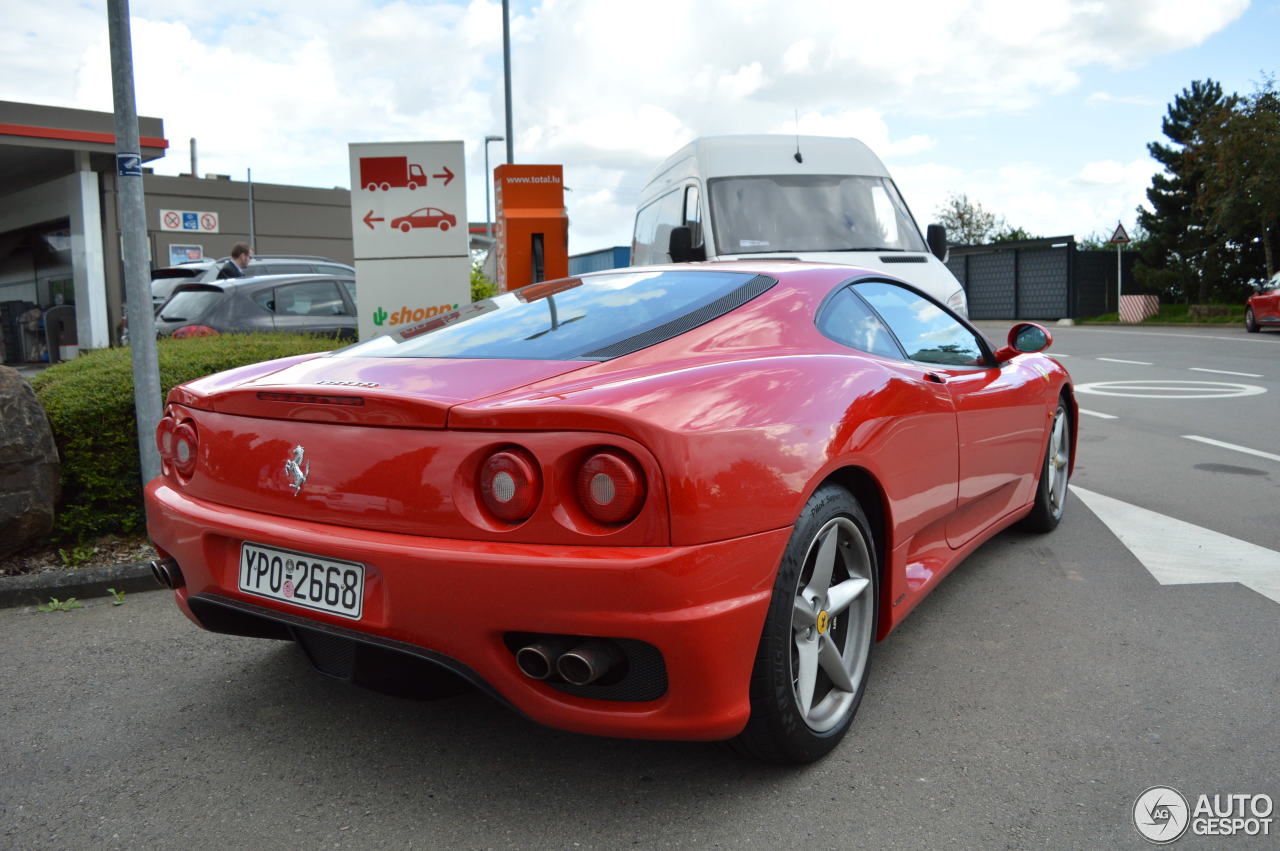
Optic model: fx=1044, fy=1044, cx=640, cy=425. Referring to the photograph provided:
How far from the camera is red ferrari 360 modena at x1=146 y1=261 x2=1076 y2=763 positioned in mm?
2158

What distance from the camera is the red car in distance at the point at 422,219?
8047mm

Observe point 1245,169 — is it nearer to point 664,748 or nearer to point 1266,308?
point 1266,308

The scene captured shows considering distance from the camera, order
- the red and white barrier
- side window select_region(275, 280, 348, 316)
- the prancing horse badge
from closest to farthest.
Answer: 1. the prancing horse badge
2. side window select_region(275, 280, 348, 316)
3. the red and white barrier

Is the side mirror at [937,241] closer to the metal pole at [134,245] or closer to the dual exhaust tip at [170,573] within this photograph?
the metal pole at [134,245]

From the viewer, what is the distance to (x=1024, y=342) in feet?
14.1

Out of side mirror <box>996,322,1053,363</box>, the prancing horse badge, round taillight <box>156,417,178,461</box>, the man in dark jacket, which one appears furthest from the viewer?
the man in dark jacket

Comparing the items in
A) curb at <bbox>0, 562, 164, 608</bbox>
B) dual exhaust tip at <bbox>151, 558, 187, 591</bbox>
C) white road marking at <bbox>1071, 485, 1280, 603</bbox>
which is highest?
dual exhaust tip at <bbox>151, 558, 187, 591</bbox>

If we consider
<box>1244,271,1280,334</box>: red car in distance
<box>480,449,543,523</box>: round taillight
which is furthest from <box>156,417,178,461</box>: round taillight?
<box>1244,271,1280,334</box>: red car in distance

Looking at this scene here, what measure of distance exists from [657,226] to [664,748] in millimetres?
8209

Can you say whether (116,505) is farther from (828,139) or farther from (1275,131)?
(1275,131)

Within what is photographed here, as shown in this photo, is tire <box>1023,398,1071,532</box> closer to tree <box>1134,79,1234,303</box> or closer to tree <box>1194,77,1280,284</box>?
tree <box>1194,77,1280,284</box>

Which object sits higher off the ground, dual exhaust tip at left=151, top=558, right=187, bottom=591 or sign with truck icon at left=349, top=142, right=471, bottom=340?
sign with truck icon at left=349, top=142, right=471, bottom=340

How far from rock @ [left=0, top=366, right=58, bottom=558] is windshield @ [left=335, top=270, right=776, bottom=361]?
204 centimetres

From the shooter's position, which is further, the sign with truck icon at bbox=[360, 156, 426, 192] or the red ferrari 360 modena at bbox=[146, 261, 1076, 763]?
the sign with truck icon at bbox=[360, 156, 426, 192]
